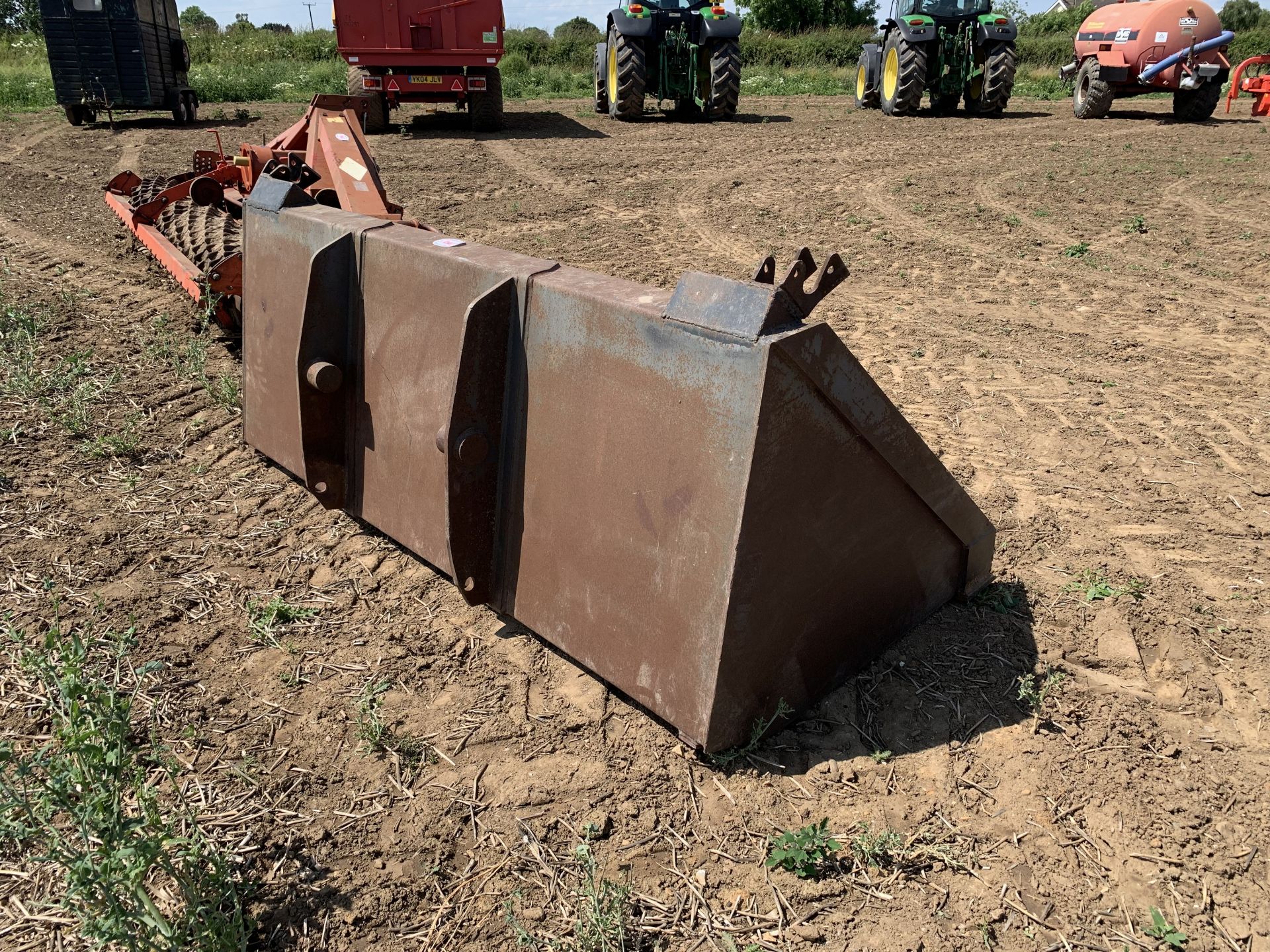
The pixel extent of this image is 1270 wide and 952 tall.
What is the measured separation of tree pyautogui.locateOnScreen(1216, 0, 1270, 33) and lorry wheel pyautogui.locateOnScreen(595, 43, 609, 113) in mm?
29029

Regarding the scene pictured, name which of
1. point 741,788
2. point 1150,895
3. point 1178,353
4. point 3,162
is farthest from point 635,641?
point 3,162

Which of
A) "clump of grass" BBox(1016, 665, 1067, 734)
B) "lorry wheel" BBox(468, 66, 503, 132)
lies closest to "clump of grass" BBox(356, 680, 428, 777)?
"clump of grass" BBox(1016, 665, 1067, 734)

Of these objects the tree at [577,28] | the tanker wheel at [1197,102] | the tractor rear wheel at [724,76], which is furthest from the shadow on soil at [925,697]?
the tree at [577,28]

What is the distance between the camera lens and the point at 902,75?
16.2 m

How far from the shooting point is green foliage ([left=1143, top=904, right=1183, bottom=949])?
1867 mm

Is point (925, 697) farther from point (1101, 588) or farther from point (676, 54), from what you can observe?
point (676, 54)

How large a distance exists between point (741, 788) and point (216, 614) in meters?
1.74

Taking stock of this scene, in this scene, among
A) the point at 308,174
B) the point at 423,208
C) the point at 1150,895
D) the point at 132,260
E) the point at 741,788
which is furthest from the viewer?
the point at 423,208

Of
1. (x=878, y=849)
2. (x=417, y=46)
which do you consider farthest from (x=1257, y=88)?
(x=878, y=849)

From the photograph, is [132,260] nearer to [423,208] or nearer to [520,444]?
[423,208]

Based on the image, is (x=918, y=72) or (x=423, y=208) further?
(x=918, y=72)

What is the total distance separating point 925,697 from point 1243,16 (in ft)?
163

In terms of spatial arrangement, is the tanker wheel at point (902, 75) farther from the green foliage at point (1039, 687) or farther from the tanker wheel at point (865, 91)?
the green foliage at point (1039, 687)

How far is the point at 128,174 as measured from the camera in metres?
7.38
